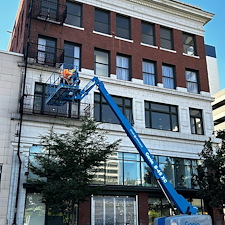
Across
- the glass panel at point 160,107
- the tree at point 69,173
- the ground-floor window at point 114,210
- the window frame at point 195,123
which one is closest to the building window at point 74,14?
the glass panel at point 160,107

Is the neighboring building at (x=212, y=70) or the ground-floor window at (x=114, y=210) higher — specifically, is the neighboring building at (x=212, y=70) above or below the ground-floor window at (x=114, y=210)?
above

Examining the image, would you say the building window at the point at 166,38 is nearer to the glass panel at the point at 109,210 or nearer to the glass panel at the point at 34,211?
the glass panel at the point at 109,210

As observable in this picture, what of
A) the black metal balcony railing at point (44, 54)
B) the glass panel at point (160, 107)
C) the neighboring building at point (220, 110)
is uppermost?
the neighboring building at point (220, 110)

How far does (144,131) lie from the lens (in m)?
26.2

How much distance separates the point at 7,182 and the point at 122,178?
27.1 feet

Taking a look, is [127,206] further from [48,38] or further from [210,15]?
[210,15]

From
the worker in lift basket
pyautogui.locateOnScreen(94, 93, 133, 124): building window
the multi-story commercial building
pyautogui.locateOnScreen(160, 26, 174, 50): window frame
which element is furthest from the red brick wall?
the worker in lift basket

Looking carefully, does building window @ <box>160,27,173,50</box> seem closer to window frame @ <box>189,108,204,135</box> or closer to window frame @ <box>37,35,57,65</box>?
window frame @ <box>189,108,204,135</box>

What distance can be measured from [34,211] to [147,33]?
18382mm

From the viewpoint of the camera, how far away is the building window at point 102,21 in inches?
1104

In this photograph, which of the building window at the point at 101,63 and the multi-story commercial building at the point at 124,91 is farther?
the building window at the point at 101,63

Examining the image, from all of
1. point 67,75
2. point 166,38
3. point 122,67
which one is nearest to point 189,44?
point 166,38

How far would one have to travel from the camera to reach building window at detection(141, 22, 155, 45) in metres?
29.9

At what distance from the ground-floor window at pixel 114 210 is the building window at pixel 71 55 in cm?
1038
